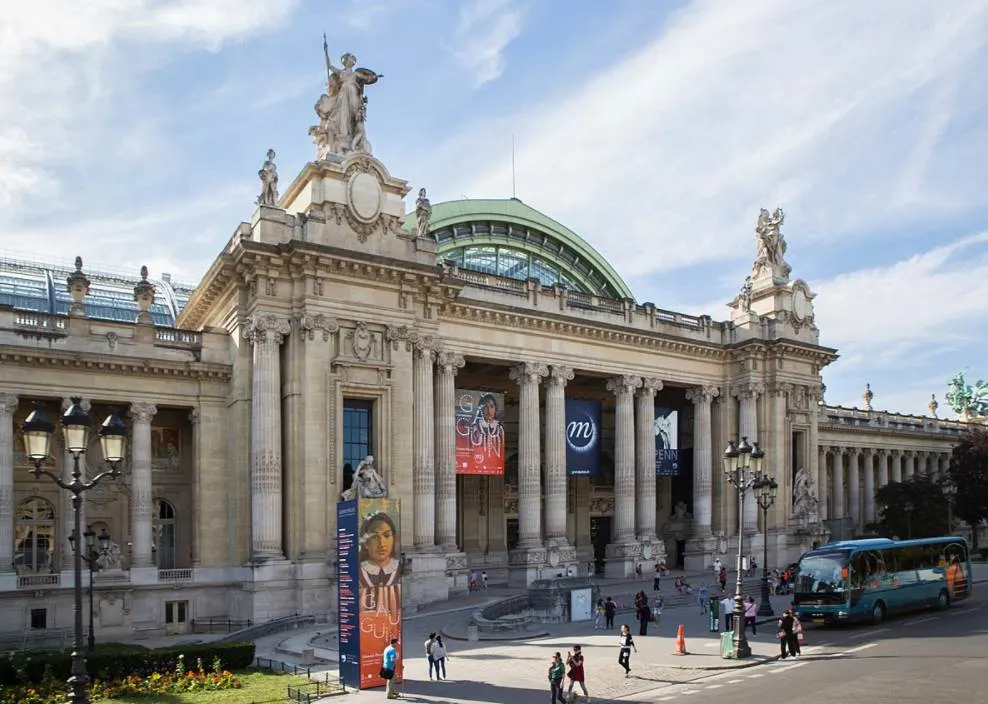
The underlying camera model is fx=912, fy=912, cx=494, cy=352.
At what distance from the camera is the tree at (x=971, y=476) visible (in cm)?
7006

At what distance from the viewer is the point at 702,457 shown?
55781 millimetres

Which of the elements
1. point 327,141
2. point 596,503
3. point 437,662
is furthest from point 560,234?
point 437,662

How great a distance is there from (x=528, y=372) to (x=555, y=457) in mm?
4784

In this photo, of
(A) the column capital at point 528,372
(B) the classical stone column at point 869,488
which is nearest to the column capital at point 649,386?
(A) the column capital at point 528,372

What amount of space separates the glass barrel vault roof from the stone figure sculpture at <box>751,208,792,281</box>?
127ft

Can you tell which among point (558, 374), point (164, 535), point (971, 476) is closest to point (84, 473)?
point (164, 535)

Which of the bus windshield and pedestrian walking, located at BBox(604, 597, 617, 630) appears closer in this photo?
the bus windshield

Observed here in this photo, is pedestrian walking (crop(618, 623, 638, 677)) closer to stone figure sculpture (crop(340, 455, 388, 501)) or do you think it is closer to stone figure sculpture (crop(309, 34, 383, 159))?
stone figure sculpture (crop(340, 455, 388, 501))

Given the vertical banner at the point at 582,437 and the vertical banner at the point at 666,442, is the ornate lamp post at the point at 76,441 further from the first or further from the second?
the vertical banner at the point at 666,442

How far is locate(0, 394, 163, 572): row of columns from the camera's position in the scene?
34625mm

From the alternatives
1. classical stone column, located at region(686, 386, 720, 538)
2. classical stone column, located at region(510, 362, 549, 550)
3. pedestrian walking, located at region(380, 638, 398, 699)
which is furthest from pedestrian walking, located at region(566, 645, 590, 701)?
classical stone column, located at region(686, 386, 720, 538)

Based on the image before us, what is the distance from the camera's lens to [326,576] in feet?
119

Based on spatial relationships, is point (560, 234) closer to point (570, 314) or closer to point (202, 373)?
point (570, 314)

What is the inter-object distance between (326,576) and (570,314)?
20.1 metres
